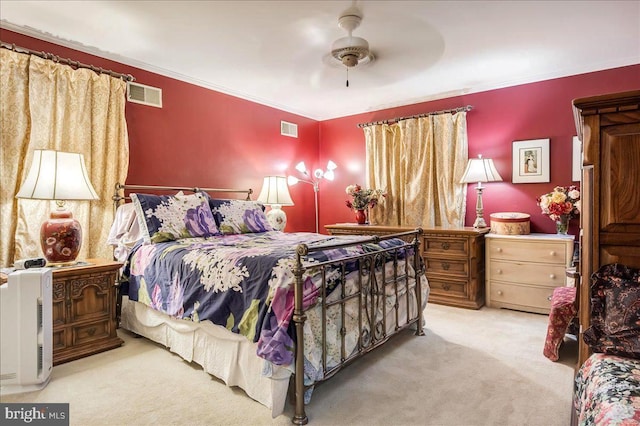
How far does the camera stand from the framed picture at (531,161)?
12.2 feet

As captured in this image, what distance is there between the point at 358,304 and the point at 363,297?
87 millimetres

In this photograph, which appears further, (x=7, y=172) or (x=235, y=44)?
(x=235, y=44)

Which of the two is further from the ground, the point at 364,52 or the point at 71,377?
the point at 364,52

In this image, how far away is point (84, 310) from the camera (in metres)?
2.49

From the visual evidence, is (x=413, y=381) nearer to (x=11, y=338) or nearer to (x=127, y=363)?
(x=127, y=363)

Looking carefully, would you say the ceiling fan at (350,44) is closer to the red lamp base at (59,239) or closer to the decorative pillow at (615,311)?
the decorative pillow at (615,311)

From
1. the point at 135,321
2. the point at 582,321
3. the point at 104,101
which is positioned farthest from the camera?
the point at 104,101

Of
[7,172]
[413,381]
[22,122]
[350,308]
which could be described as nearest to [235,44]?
[22,122]

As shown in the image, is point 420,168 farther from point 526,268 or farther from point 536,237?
point 526,268

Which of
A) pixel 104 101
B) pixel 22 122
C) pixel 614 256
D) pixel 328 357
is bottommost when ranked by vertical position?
pixel 328 357

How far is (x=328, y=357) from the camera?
196cm

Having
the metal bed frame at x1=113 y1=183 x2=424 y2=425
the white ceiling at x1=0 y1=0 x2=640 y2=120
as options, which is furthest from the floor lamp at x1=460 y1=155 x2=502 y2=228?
the metal bed frame at x1=113 y1=183 x2=424 y2=425

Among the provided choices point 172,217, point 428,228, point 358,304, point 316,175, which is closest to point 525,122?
point 428,228

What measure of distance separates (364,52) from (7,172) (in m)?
2.84
